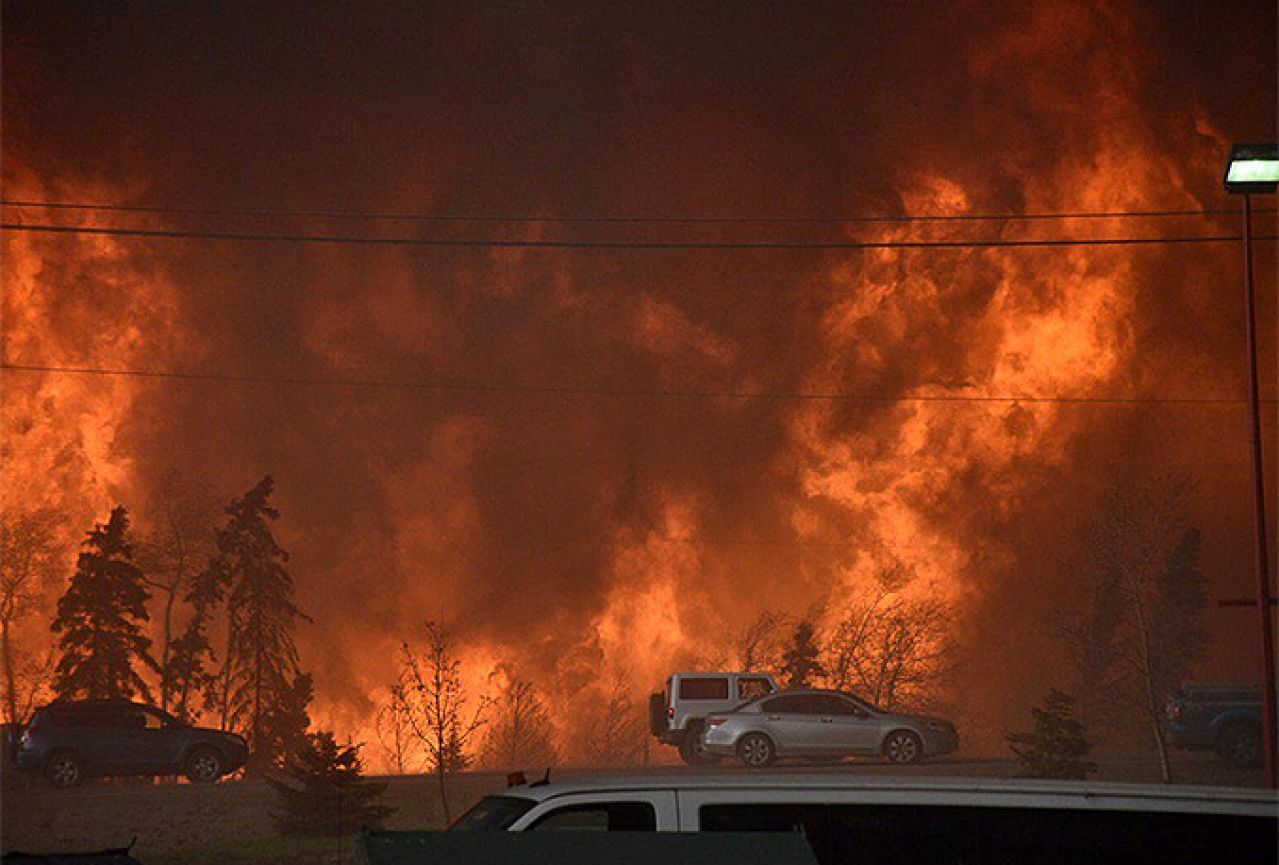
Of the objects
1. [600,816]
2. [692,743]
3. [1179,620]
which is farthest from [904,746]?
[1179,620]

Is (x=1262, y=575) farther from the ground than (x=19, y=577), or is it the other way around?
(x=19, y=577)

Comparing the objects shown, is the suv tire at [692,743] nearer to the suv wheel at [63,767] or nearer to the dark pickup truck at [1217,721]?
the dark pickup truck at [1217,721]

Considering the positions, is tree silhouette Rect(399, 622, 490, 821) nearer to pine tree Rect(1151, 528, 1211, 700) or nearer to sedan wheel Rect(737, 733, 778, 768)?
sedan wheel Rect(737, 733, 778, 768)

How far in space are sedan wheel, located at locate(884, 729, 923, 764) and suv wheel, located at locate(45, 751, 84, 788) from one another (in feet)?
60.1

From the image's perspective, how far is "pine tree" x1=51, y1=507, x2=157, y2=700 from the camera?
203ft

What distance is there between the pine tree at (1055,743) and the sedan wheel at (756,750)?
5263 mm

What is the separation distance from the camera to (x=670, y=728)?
40.2 meters

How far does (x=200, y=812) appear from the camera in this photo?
117 feet

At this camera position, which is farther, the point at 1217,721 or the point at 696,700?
the point at 696,700

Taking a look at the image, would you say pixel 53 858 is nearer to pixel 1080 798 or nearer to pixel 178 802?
pixel 1080 798

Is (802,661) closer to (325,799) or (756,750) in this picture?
(756,750)

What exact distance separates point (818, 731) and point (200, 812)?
1368 centimetres

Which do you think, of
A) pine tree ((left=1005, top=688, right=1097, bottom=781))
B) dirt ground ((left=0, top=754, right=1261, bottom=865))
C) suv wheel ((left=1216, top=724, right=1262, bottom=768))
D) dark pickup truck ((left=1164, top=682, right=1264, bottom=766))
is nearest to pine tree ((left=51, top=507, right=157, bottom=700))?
dirt ground ((left=0, top=754, right=1261, bottom=865))

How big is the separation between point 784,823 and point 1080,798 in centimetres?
133
